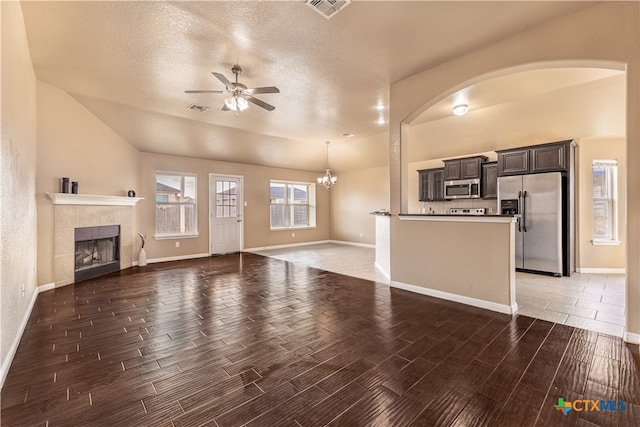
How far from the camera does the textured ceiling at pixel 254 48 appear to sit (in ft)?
8.64

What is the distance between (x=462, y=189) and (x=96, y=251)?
25.2ft

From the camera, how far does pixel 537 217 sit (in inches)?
205

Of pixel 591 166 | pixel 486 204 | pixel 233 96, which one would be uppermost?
pixel 233 96

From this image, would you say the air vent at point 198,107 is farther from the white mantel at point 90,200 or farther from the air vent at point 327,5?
the air vent at point 327,5

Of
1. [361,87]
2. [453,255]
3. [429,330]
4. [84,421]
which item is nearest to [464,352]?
[429,330]

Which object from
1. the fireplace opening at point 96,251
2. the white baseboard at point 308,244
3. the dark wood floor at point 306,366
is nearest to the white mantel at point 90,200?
the fireplace opening at point 96,251

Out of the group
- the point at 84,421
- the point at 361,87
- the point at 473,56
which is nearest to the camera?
the point at 84,421

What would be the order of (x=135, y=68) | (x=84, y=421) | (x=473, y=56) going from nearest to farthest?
(x=84, y=421), (x=473, y=56), (x=135, y=68)

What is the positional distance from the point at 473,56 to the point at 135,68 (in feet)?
13.8

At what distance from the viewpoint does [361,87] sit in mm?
4277

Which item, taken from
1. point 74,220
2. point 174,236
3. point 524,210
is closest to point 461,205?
point 524,210

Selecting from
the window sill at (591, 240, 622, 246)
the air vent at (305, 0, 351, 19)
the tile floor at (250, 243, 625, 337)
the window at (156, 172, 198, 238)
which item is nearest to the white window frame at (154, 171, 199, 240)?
the window at (156, 172, 198, 238)

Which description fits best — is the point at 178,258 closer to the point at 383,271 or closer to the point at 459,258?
the point at 383,271

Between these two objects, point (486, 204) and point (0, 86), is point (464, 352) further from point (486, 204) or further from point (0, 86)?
point (486, 204)
